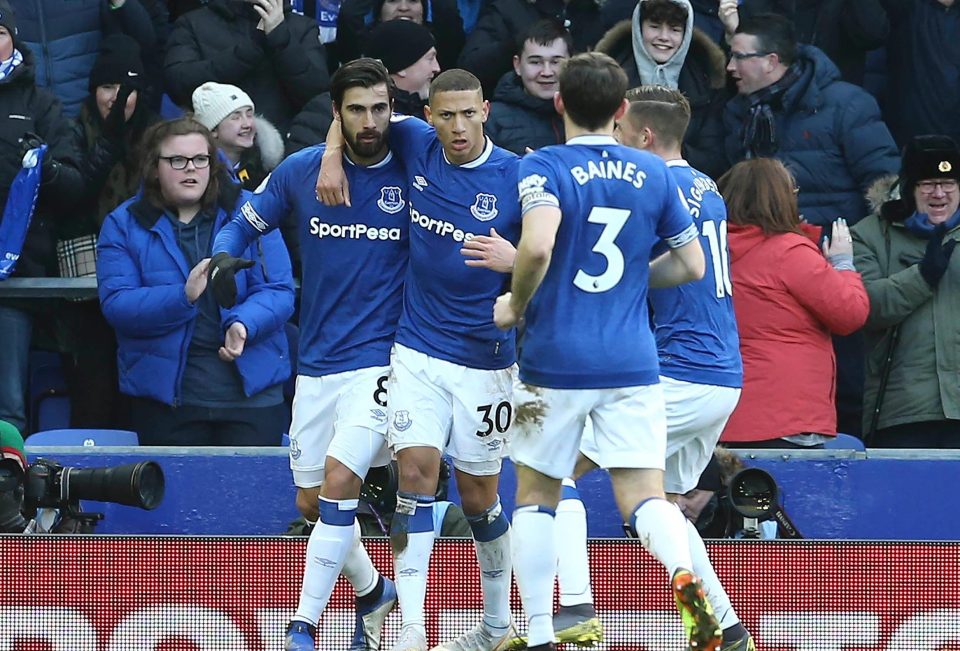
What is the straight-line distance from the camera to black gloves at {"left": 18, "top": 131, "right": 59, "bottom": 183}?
395 inches

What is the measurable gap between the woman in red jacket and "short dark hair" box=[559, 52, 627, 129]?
2.63m

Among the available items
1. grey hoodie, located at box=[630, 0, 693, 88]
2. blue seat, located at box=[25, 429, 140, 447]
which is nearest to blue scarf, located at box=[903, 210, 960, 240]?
grey hoodie, located at box=[630, 0, 693, 88]

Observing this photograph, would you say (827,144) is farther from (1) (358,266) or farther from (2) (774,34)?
(1) (358,266)

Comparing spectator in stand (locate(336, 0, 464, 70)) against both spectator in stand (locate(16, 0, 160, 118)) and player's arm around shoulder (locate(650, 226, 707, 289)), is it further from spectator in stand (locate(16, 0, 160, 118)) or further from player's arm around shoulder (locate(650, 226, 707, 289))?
player's arm around shoulder (locate(650, 226, 707, 289))

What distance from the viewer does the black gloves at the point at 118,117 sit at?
408 inches

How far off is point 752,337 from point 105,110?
11.9 feet

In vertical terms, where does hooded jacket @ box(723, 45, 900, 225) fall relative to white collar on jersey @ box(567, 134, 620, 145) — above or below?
above

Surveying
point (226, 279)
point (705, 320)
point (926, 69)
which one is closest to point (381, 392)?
point (226, 279)

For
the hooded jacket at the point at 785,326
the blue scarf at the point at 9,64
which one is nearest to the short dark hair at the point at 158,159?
the blue scarf at the point at 9,64

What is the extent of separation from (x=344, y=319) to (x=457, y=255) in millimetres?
556

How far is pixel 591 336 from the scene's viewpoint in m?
6.86

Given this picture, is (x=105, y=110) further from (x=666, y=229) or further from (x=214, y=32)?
(x=666, y=229)

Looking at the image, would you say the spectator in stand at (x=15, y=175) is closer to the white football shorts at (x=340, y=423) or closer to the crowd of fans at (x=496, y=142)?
the crowd of fans at (x=496, y=142)

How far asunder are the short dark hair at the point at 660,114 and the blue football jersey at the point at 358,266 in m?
0.96
